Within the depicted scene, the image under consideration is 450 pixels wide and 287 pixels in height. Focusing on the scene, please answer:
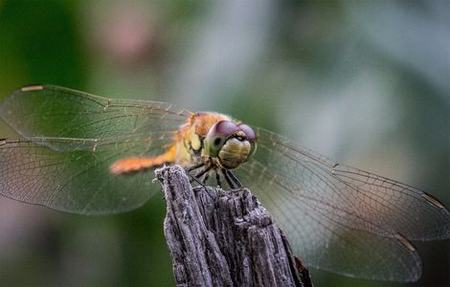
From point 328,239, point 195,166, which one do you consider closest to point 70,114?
point 195,166

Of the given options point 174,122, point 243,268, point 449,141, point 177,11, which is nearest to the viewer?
point 243,268

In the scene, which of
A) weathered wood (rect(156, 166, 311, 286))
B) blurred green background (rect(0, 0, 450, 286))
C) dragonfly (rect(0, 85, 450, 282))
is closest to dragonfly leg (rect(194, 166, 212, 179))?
dragonfly (rect(0, 85, 450, 282))

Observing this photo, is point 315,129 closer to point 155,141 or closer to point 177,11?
point 155,141

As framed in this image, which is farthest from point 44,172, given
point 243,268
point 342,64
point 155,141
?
point 342,64

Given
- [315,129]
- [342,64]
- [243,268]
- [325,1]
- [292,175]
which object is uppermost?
[325,1]

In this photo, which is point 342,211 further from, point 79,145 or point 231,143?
point 79,145

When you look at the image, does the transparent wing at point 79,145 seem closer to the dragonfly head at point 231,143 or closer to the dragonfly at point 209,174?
the dragonfly at point 209,174

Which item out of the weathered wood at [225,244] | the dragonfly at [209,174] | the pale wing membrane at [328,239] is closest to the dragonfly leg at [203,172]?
the dragonfly at [209,174]
